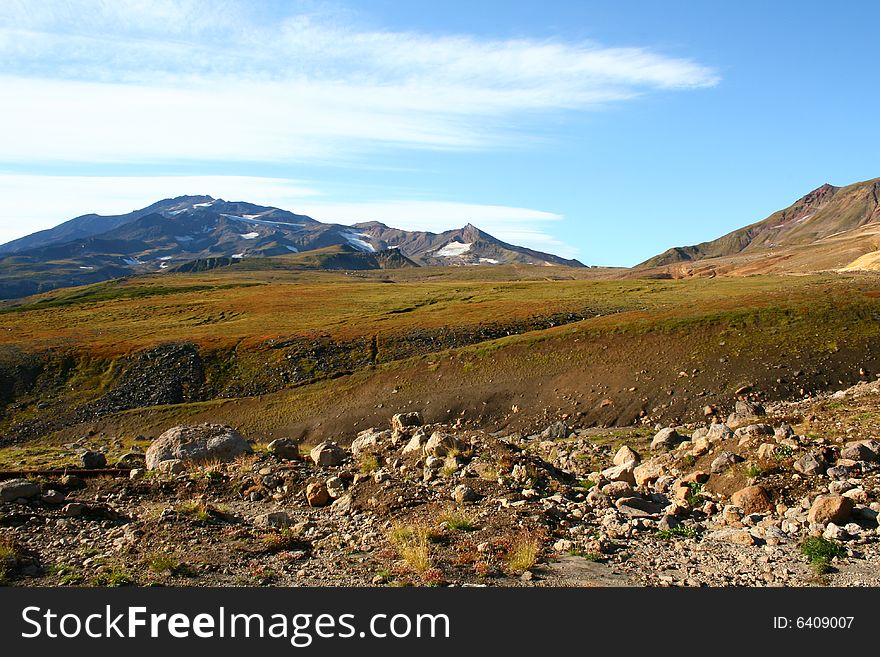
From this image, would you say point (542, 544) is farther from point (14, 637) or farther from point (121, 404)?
point (121, 404)

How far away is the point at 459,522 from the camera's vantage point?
16.7m

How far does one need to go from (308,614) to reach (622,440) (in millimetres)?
23014

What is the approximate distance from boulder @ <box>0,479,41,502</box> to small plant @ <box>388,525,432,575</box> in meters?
11.0

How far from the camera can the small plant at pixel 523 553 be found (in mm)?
13789

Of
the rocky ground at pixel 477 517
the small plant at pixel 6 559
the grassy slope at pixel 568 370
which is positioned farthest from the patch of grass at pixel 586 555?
the grassy slope at pixel 568 370

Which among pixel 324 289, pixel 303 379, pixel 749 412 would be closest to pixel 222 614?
pixel 749 412

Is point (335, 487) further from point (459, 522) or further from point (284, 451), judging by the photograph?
point (284, 451)

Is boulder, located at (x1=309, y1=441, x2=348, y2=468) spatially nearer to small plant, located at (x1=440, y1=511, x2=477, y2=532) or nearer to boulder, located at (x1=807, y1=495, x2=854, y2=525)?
small plant, located at (x1=440, y1=511, x2=477, y2=532)

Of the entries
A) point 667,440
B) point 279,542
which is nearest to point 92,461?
point 279,542

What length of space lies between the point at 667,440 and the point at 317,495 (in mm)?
15000

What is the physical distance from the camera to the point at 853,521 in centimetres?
1566

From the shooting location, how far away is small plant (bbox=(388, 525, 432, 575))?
13.8m

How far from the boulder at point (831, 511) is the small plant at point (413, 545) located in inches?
371

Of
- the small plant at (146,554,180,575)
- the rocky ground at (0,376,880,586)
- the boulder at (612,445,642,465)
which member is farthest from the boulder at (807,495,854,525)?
the small plant at (146,554,180,575)
